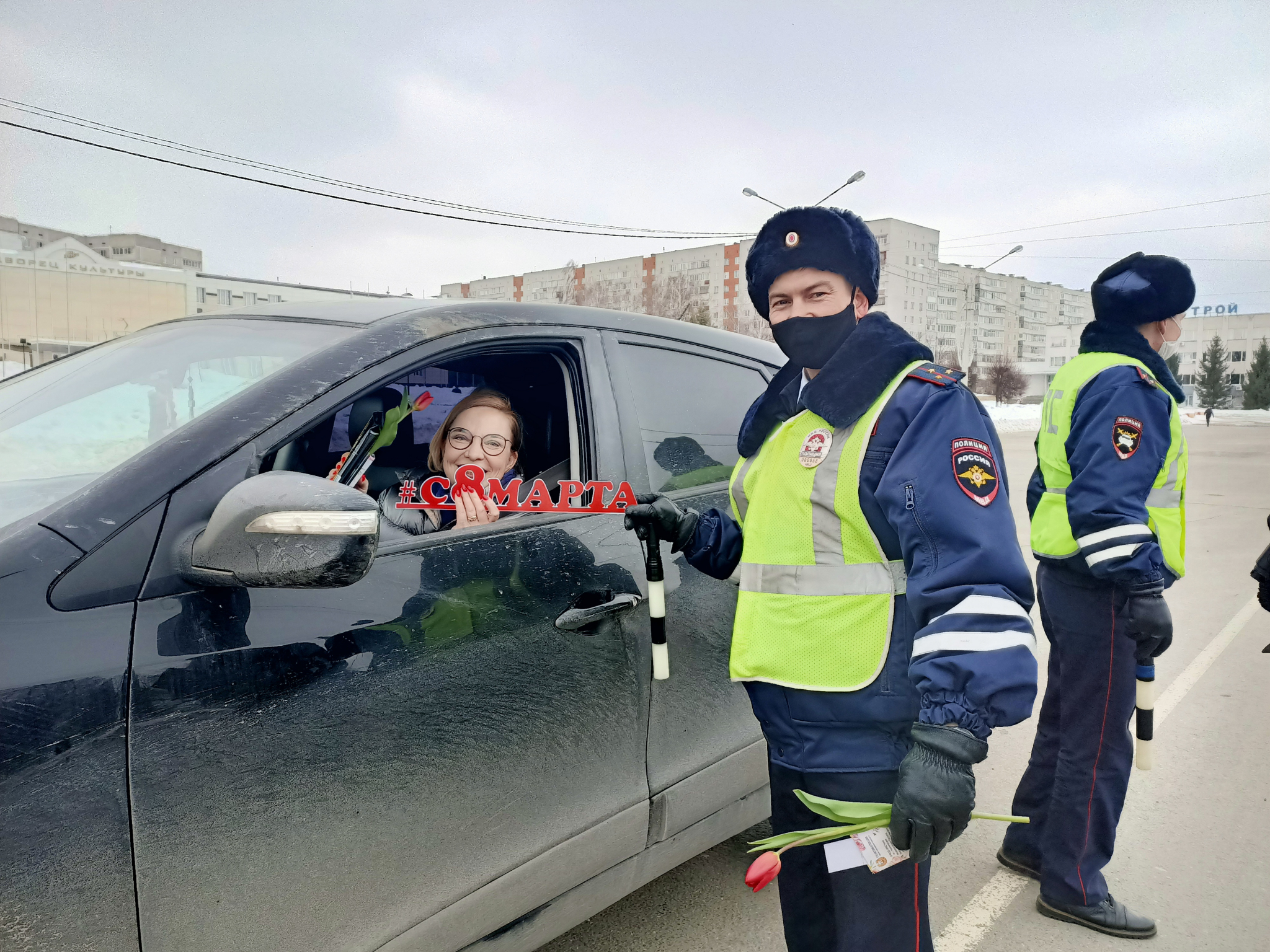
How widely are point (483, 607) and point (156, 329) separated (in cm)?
135

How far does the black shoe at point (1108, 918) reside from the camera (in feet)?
8.17

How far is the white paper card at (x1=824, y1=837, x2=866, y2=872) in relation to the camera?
1.53 meters

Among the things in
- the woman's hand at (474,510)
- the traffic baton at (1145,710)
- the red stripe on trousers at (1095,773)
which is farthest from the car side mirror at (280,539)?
the traffic baton at (1145,710)

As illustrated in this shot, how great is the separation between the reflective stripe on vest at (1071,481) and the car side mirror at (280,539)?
2.08 m

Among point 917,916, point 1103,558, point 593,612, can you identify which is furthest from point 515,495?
point 1103,558

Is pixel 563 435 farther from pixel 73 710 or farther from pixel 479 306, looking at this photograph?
pixel 73 710

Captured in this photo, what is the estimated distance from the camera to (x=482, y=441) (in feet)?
8.08

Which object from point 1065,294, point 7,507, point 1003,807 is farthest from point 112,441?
point 1065,294

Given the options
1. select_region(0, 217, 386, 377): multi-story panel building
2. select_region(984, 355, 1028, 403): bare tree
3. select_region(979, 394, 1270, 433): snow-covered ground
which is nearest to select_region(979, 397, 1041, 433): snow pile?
select_region(979, 394, 1270, 433): snow-covered ground

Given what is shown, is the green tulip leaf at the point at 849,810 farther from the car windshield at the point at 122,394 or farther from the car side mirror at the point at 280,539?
the car windshield at the point at 122,394

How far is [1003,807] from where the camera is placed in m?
3.25

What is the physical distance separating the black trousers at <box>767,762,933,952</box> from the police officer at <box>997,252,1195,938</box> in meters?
1.20

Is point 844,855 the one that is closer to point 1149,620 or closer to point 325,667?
point 325,667

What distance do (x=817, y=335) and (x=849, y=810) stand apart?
952 mm
